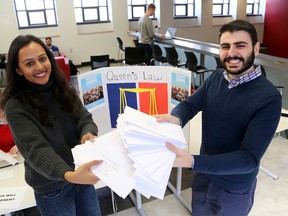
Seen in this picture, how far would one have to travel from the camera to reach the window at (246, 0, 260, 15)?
34.4ft

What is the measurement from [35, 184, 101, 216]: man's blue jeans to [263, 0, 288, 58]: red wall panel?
31.0 ft

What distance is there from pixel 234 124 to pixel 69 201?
0.89m

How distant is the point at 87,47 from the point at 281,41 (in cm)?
686

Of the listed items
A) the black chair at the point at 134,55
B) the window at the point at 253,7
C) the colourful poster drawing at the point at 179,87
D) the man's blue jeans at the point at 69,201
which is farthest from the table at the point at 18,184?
the window at the point at 253,7

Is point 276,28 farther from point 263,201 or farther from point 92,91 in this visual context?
point 92,91

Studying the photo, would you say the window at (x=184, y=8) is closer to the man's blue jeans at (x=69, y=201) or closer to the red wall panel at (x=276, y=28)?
the red wall panel at (x=276, y=28)

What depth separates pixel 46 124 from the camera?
1.17m

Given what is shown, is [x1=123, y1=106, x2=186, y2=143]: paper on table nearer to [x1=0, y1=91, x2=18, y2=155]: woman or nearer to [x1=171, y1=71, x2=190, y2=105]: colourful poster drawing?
[x1=171, y1=71, x2=190, y2=105]: colourful poster drawing

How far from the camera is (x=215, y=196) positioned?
4.48 ft

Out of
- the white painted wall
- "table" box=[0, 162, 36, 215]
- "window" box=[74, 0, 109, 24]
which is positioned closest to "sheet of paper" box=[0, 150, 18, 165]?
"table" box=[0, 162, 36, 215]

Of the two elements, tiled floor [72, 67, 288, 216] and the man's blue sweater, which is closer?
the man's blue sweater

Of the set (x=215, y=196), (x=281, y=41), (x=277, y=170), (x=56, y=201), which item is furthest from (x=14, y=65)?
(x=281, y=41)

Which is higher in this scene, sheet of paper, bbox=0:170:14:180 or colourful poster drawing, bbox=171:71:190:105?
colourful poster drawing, bbox=171:71:190:105

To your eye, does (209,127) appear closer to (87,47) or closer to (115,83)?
(115,83)
